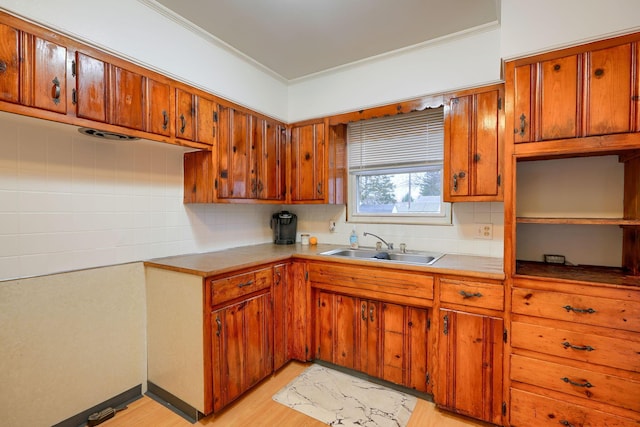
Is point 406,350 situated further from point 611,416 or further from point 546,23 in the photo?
point 546,23

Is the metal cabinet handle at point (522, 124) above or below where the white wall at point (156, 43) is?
below

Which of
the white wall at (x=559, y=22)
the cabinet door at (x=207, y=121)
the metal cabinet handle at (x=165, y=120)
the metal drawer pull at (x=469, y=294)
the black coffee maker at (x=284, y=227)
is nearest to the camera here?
the white wall at (x=559, y=22)

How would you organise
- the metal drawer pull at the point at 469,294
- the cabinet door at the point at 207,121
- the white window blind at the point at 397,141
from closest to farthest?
the metal drawer pull at the point at 469,294
the cabinet door at the point at 207,121
the white window blind at the point at 397,141

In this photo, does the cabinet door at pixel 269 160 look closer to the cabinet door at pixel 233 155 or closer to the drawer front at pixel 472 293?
the cabinet door at pixel 233 155

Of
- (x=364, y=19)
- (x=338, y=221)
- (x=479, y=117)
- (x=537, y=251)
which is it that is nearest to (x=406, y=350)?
(x=537, y=251)

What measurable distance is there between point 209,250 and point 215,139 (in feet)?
3.09

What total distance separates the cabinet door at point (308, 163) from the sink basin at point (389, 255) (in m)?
0.54

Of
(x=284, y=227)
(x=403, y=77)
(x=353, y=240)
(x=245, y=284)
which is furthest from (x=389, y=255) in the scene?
(x=403, y=77)

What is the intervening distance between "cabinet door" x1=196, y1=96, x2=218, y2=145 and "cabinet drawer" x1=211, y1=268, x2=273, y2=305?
3.32 feet

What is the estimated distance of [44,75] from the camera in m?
1.37

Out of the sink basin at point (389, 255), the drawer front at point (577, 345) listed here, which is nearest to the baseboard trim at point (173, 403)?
the sink basin at point (389, 255)

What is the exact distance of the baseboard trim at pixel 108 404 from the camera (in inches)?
66.4

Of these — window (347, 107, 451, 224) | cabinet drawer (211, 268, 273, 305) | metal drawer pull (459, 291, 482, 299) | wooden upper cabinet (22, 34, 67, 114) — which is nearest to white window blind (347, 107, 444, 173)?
window (347, 107, 451, 224)

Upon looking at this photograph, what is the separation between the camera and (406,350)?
6.65 feet
